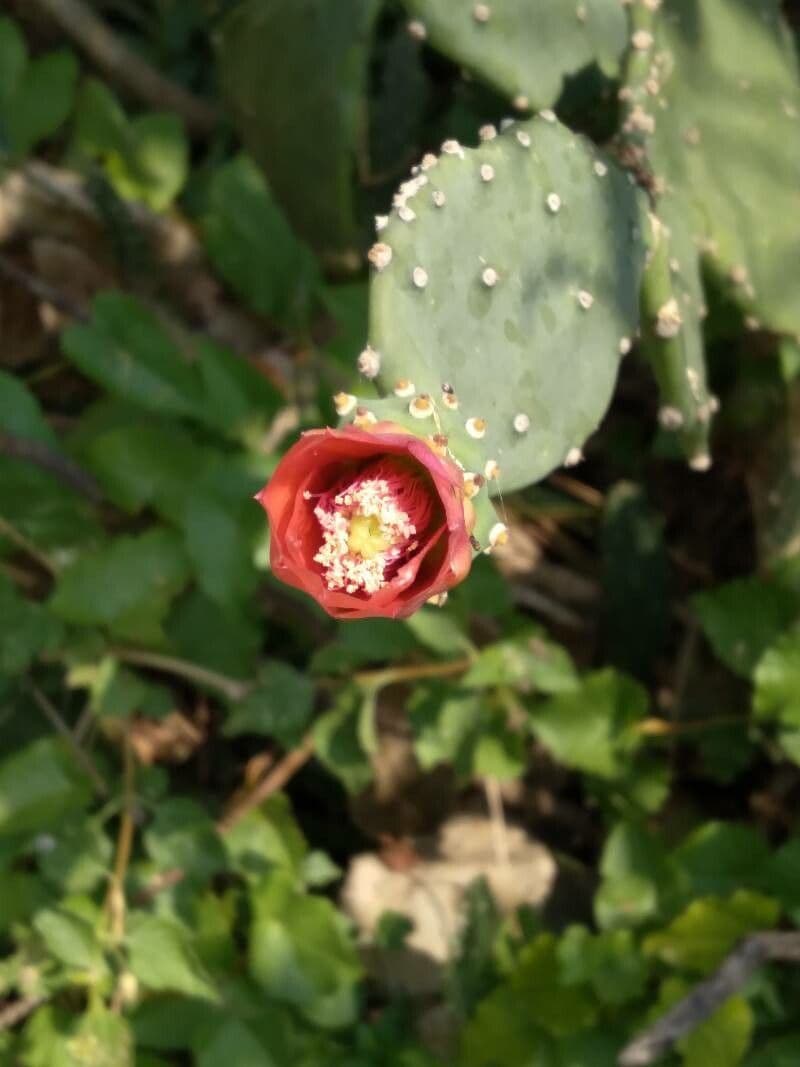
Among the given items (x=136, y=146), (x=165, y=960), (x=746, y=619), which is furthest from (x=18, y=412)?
(x=746, y=619)

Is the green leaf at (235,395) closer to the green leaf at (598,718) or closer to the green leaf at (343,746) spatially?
the green leaf at (343,746)

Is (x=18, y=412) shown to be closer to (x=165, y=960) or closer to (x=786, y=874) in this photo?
(x=165, y=960)

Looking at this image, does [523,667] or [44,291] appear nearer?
[523,667]

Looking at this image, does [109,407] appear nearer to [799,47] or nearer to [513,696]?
[513,696]

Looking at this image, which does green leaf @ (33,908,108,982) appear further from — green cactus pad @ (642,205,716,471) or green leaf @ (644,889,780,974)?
green cactus pad @ (642,205,716,471)

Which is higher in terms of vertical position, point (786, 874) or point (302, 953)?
point (786, 874)

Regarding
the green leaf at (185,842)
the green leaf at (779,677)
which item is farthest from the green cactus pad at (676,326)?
the green leaf at (185,842)

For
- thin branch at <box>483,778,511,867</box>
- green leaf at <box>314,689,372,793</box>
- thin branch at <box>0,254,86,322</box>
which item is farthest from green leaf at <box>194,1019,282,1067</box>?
thin branch at <box>0,254,86,322</box>
